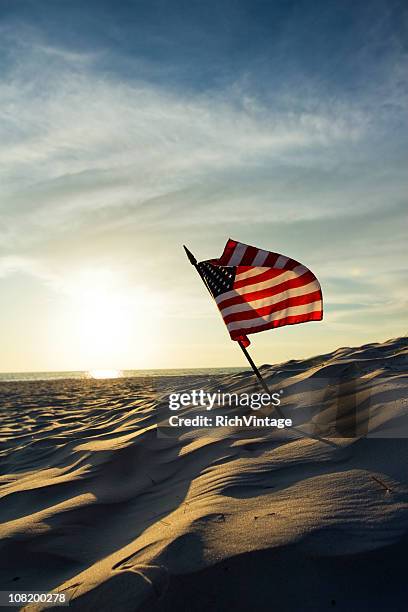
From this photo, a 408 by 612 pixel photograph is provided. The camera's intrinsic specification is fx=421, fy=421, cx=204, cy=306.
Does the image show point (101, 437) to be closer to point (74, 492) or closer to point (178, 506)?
point (74, 492)

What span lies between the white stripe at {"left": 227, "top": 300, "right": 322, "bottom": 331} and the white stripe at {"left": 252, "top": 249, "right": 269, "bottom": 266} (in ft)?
1.59

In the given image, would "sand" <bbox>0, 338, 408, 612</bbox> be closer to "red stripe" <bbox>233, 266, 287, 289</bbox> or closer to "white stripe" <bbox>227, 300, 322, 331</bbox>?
"white stripe" <bbox>227, 300, 322, 331</bbox>

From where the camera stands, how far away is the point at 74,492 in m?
3.15

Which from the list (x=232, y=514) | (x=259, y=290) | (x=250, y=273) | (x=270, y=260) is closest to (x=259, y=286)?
(x=259, y=290)

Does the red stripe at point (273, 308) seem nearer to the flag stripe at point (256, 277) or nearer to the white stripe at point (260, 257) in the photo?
the flag stripe at point (256, 277)

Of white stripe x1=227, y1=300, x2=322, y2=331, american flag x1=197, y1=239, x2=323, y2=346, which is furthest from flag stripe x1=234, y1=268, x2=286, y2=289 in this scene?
white stripe x1=227, y1=300, x2=322, y2=331

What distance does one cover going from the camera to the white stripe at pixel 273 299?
3.71 metres

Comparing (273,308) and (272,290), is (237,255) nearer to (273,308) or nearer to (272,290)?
(272,290)

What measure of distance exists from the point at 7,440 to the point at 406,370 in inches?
194

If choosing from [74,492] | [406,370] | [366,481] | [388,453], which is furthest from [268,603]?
[406,370]

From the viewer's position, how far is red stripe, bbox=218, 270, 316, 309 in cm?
374

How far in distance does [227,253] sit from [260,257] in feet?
1.02

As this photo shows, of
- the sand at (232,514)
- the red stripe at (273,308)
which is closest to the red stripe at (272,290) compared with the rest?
the red stripe at (273,308)

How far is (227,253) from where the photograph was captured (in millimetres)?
3963
